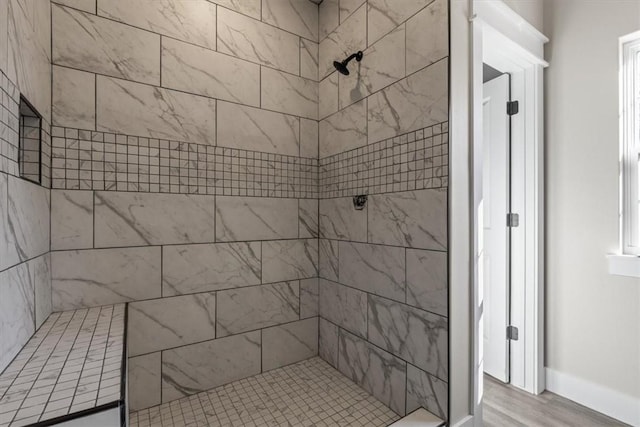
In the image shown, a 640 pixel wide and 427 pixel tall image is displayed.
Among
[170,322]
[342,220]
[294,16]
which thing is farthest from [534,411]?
[294,16]

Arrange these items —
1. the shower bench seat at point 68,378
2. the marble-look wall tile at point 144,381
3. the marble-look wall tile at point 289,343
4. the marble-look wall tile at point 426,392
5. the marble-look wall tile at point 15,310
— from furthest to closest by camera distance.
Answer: the marble-look wall tile at point 289,343, the marble-look wall tile at point 144,381, the marble-look wall tile at point 426,392, the marble-look wall tile at point 15,310, the shower bench seat at point 68,378

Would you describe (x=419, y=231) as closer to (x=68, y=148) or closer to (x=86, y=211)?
(x=86, y=211)

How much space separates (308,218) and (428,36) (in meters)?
1.26

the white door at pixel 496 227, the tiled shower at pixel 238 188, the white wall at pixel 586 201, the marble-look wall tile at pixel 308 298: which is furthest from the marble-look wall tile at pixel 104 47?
the white wall at pixel 586 201

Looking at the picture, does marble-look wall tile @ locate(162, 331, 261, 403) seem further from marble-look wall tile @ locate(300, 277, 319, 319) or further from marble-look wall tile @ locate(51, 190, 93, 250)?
marble-look wall tile @ locate(51, 190, 93, 250)

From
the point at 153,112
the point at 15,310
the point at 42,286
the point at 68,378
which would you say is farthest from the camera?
the point at 153,112

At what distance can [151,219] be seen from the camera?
5.25ft

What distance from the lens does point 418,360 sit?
4.75 feet

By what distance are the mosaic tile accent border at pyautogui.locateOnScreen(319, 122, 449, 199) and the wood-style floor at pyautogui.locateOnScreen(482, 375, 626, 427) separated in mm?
1431

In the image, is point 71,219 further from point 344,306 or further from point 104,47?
point 344,306

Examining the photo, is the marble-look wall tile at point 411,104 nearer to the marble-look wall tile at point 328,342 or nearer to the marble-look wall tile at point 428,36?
the marble-look wall tile at point 428,36

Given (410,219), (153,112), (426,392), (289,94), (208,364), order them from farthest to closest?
1. (289,94)
2. (208,364)
3. (153,112)
4. (410,219)
5. (426,392)

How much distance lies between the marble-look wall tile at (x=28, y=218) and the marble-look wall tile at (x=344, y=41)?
1711 millimetres

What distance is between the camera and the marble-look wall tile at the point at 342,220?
1.82 meters
